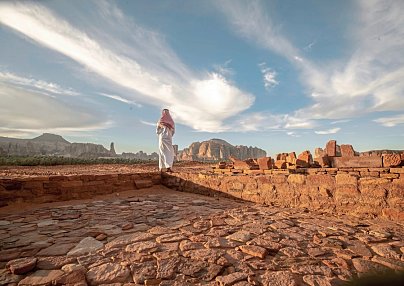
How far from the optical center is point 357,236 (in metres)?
3.07

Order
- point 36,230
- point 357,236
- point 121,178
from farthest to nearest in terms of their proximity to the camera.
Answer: point 121,178 < point 36,230 < point 357,236

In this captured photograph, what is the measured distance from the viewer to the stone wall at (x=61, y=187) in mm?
4840

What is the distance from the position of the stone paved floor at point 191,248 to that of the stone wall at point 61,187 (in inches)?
23.2

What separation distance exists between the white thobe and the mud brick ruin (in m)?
2.07

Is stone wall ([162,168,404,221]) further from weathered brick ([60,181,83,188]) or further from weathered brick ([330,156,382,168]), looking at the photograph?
weathered brick ([60,181,83,188])

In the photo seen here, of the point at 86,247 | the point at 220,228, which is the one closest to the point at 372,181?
the point at 220,228

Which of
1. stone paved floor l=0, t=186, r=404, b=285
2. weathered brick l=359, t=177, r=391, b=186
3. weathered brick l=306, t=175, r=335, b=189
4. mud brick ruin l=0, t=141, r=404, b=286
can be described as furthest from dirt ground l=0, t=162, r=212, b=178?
weathered brick l=359, t=177, r=391, b=186

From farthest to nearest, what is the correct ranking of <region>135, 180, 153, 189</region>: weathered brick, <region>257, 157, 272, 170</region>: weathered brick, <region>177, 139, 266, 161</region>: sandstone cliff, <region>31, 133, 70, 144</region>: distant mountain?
<region>31, 133, 70, 144</region>: distant mountain, <region>177, 139, 266, 161</region>: sandstone cliff, <region>135, 180, 153, 189</region>: weathered brick, <region>257, 157, 272, 170</region>: weathered brick

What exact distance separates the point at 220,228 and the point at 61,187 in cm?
421

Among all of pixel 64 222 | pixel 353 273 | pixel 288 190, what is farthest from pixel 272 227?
pixel 64 222

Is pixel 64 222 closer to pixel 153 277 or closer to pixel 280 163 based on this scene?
pixel 153 277

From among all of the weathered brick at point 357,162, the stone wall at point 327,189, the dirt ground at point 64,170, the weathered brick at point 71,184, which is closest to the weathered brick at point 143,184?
the weathered brick at point 71,184

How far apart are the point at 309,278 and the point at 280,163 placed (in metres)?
4.41

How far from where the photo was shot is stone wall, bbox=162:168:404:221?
3877 millimetres
